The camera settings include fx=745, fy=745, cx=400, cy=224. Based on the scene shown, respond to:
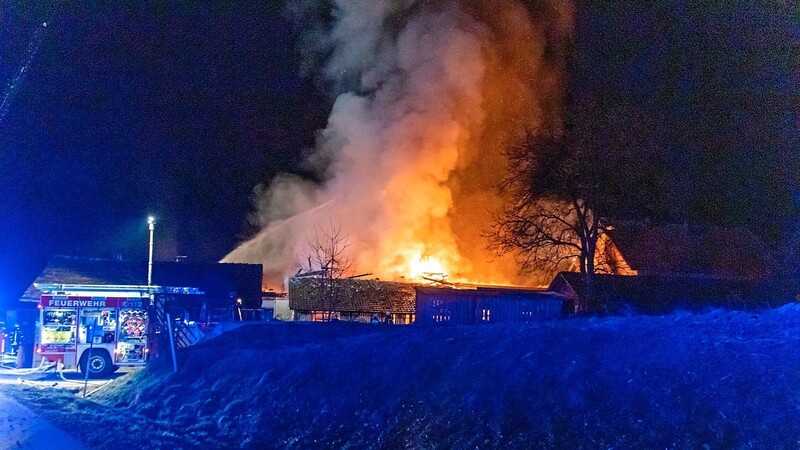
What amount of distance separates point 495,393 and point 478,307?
1597 cm

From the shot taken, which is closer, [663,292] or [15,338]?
[15,338]

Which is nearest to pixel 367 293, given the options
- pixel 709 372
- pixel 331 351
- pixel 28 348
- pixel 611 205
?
pixel 611 205

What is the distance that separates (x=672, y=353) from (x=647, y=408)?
5.45 ft

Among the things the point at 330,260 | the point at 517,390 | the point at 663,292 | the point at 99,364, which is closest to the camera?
the point at 517,390

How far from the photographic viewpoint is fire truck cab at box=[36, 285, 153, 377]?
23.7m

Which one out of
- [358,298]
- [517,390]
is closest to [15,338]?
[358,298]

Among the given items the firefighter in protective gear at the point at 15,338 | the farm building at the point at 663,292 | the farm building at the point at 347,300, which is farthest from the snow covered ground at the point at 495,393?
the farm building at the point at 663,292

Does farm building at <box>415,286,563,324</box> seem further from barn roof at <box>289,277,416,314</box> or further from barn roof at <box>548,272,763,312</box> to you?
barn roof at <box>289,277,416,314</box>

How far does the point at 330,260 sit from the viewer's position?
35719mm

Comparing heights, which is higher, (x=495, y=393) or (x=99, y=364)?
(x=495, y=393)

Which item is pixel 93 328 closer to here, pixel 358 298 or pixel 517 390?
pixel 358 298

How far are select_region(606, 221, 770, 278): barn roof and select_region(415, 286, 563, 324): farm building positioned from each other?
14581mm

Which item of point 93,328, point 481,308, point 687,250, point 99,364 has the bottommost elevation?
point 99,364

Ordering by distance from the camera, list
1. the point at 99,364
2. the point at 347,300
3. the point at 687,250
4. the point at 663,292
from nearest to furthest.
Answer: the point at 99,364 < the point at 663,292 < the point at 347,300 < the point at 687,250
